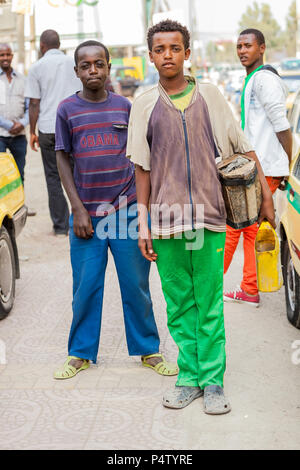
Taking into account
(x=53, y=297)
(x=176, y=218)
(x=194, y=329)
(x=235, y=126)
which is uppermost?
(x=235, y=126)

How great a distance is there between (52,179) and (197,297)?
14.7ft

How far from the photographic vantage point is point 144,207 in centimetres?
395

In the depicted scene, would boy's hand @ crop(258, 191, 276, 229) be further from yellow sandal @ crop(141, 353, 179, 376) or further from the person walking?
the person walking

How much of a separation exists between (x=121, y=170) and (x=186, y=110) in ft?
2.51

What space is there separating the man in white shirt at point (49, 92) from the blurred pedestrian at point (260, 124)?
2.62 metres

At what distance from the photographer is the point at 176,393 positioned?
4145 mm

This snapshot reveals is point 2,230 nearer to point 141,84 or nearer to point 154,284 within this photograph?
point 154,284

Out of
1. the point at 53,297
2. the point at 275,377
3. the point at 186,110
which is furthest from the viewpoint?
the point at 53,297

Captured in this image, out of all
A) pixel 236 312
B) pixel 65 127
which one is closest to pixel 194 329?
pixel 65 127

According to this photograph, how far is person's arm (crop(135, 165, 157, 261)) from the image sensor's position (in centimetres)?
392

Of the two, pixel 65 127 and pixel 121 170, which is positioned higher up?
pixel 65 127

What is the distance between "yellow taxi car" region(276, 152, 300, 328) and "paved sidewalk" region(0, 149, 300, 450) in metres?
0.18

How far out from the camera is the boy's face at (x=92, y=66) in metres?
4.28

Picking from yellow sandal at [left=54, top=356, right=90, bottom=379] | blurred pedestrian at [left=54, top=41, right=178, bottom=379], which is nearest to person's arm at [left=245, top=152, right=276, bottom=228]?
blurred pedestrian at [left=54, top=41, right=178, bottom=379]
